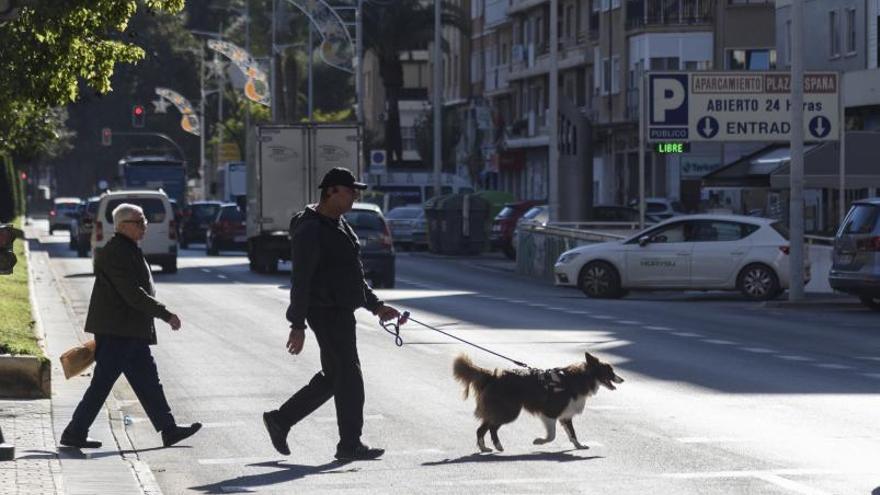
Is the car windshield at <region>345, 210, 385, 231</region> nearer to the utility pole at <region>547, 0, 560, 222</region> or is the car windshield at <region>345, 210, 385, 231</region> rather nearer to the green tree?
the utility pole at <region>547, 0, 560, 222</region>

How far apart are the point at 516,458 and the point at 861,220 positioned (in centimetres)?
1737

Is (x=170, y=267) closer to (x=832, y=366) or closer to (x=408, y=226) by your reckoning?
(x=408, y=226)

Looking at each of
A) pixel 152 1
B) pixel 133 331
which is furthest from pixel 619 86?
pixel 133 331

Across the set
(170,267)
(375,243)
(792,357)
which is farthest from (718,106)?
(792,357)

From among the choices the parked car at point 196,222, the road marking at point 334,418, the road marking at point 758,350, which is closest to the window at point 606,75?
the parked car at point 196,222

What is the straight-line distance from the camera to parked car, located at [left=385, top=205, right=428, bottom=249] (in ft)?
202

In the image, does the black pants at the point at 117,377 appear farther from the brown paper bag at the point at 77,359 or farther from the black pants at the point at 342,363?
the black pants at the point at 342,363

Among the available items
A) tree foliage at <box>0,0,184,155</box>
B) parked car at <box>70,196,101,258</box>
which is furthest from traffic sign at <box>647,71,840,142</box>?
tree foliage at <box>0,0,184,155</box>

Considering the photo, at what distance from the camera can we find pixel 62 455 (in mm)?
12250

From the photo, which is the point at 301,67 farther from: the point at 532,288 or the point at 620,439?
the point at 620,439

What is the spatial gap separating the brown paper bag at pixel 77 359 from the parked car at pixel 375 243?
2372 cm

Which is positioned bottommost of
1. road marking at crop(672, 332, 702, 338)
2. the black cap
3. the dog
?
road marking at crop(672, 332, 702, 338)

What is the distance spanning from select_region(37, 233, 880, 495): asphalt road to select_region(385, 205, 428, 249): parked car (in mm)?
30458

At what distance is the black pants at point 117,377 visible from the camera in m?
12.7
